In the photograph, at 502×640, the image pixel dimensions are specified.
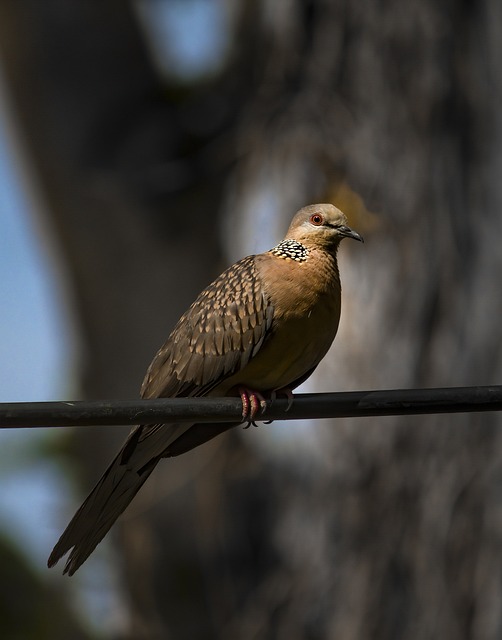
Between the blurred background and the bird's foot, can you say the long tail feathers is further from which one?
the blurred background

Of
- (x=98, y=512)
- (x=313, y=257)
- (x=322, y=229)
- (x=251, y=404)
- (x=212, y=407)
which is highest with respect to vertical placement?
(x=322, y=229)

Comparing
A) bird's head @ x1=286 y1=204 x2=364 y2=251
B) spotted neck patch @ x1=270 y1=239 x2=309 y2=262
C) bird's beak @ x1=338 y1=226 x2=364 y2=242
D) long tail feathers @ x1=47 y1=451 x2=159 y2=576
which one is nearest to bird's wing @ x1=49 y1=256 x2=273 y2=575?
long tail feathers @ x1=47 y1=451 x2=159 y2=576

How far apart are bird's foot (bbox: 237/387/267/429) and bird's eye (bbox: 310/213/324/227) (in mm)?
795

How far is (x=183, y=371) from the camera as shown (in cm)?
453

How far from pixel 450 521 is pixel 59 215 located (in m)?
4.43

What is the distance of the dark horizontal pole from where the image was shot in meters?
3.03

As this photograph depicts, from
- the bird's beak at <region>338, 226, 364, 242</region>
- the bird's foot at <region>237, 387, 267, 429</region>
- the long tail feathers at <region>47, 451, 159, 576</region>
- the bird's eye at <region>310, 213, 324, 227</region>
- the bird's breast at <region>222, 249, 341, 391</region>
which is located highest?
the bird's eye at <region>310, 213, 324, 227</region>

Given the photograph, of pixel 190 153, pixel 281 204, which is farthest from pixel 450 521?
pixel 190 153

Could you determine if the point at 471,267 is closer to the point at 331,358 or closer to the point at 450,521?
the point at 331,358

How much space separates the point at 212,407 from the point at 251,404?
969 millimetres

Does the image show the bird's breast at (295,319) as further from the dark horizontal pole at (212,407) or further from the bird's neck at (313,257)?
the dark horizontal pole at (212,407)

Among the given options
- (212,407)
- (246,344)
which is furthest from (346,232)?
(212,407)

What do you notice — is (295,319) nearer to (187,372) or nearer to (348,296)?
(187,372)

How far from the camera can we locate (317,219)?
472 cm
